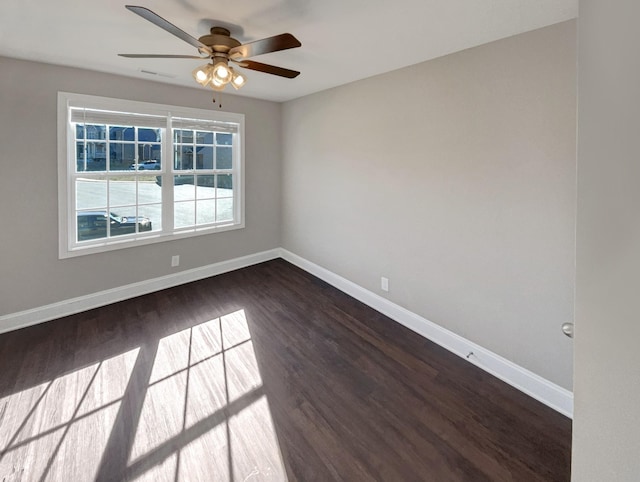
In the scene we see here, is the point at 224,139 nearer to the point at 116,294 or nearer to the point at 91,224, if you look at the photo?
the point at 91,224

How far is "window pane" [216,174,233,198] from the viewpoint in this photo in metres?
4.42

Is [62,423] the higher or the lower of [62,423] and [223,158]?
the lower

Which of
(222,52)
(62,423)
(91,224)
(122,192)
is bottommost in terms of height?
(62,423)

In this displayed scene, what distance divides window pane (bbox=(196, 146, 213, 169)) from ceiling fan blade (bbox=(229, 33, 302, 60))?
234cm

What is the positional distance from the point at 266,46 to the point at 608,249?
1.86 meters

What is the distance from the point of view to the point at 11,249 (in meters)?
2.93

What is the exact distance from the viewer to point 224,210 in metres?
4.53

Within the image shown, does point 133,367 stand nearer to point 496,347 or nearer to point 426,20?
point 496,347

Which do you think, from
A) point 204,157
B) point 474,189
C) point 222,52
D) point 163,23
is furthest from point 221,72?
point 204,157

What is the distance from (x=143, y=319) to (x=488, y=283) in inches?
128

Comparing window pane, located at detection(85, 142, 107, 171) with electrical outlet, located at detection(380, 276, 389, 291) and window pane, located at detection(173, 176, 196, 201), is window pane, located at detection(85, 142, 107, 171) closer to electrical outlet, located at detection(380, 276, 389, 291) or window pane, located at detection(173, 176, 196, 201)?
window pane, located at detection(173, 176, 196, 201)

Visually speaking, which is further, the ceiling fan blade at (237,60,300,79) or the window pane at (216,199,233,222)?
the window pane at (216,199,233,222)

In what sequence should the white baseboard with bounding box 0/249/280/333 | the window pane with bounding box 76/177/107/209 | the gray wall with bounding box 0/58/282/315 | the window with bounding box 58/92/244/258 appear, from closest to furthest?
1. the gray wall with bounding box 0/58/282/315
2. the white baseboard with bounding box 0/249/280/333
3. the window with bounding box 58/92/244/258
4. the window pane with bounding box 76/177/107/209

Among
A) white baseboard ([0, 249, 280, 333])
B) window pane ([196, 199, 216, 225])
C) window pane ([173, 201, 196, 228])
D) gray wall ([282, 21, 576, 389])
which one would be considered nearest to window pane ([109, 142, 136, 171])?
window pane ([173, 201, 196, 228])
